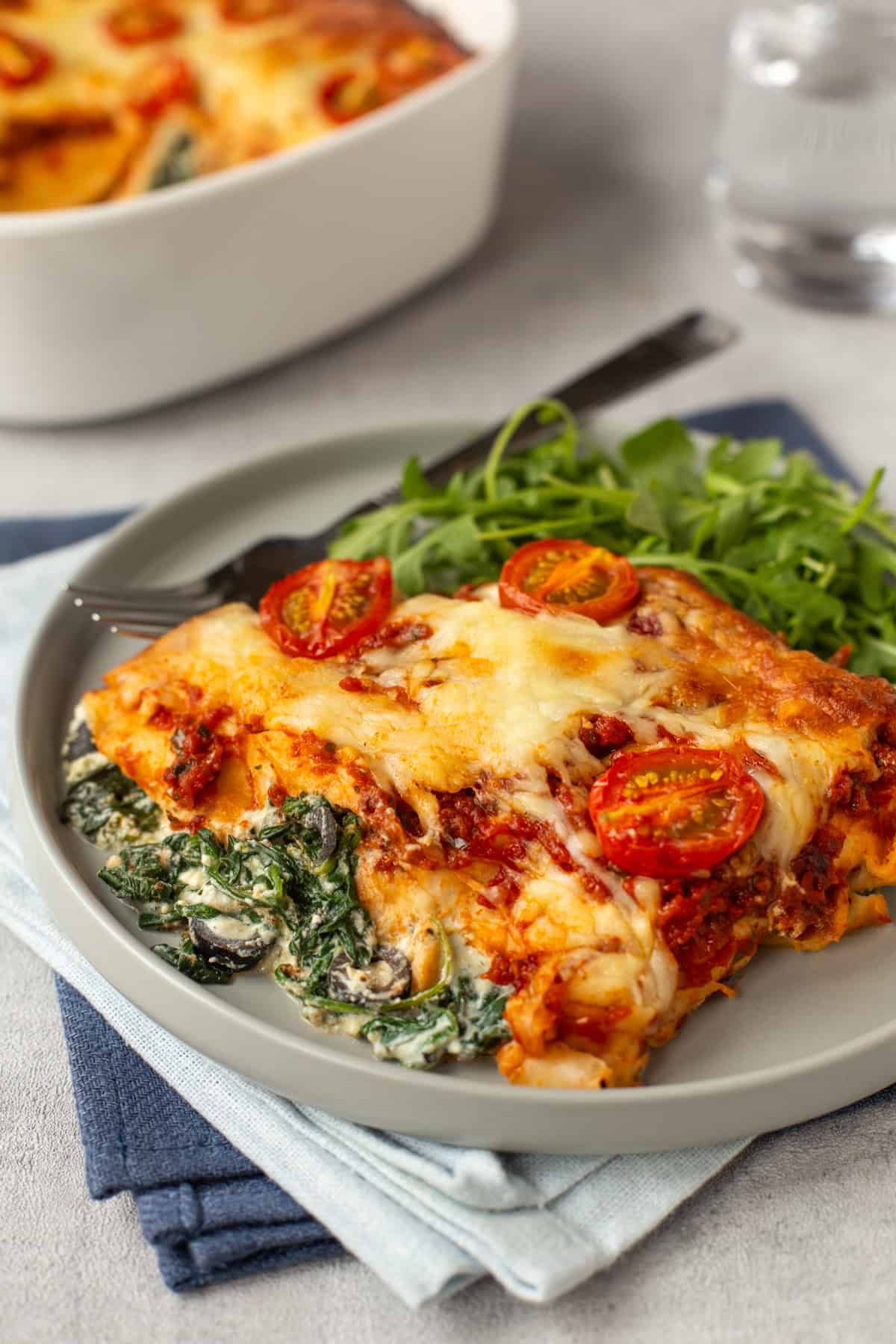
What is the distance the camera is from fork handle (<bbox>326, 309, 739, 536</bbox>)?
4199 millimetres

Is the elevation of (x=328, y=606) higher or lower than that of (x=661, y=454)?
higher

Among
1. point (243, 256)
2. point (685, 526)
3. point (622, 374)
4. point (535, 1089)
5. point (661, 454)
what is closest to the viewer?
point (535, 1089)

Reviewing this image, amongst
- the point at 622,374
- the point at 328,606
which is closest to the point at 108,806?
the point at 328,606

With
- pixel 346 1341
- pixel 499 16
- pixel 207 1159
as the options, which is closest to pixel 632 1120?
pixel 346 1341

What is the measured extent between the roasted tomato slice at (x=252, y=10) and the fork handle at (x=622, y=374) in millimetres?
2362

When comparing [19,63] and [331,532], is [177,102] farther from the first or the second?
[331,532]

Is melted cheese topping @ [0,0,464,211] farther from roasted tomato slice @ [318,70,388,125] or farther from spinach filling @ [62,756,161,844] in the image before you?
spinach filling @ [62,756,161,844]

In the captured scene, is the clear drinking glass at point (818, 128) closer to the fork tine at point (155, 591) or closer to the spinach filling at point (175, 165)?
the spinach filling at point (175, 165)

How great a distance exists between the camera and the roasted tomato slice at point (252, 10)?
573cm

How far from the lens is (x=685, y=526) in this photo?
12.7ft

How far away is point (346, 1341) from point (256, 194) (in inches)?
133

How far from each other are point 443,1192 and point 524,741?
33.2 inches

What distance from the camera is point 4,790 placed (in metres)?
3.42

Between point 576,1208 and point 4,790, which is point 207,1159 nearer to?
point 576,1208
